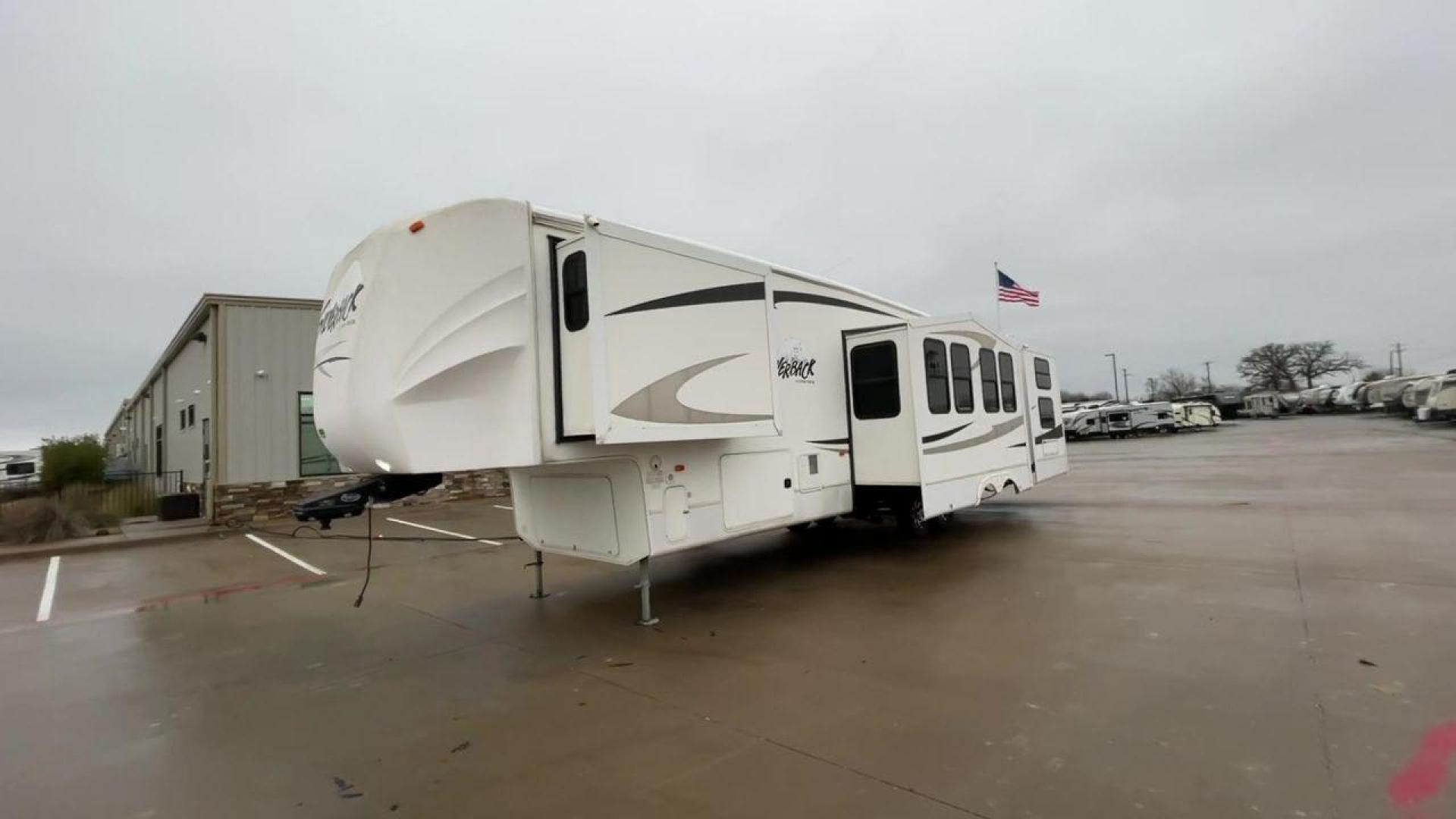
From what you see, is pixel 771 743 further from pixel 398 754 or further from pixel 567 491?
pixel 567 491

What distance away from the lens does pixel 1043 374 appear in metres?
10.3

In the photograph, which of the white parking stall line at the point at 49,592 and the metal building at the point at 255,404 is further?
A: the metal building at the point at 255,404

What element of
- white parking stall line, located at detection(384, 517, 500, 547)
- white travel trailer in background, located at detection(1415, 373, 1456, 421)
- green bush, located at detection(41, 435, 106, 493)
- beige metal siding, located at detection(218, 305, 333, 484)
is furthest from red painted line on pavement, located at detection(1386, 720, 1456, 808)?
white travel trailer in background, located at detection(1415, 373, 1456, 421)

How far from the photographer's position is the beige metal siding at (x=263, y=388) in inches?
556

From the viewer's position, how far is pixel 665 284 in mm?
4938

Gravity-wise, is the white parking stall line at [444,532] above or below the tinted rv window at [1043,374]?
below

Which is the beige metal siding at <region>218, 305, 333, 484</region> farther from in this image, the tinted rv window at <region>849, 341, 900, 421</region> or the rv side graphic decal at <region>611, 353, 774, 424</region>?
the rv side graphic decal at <region>611, 353, 774, 424</region>

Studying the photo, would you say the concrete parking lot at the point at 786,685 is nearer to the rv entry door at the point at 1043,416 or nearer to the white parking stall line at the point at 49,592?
the white parking stall line at the point at 49,592

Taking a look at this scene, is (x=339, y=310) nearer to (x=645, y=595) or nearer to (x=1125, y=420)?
(x=645, y=595)

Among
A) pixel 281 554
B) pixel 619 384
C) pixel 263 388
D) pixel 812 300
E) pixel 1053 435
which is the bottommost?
pixel 281 554

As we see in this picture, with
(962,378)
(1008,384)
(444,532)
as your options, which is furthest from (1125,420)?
(444,532)

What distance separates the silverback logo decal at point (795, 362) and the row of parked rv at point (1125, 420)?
31.9m

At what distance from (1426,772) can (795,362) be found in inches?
197

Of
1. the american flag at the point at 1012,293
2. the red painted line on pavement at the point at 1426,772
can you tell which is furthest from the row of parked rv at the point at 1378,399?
the red painted line on pavement at the point at 1426,772
